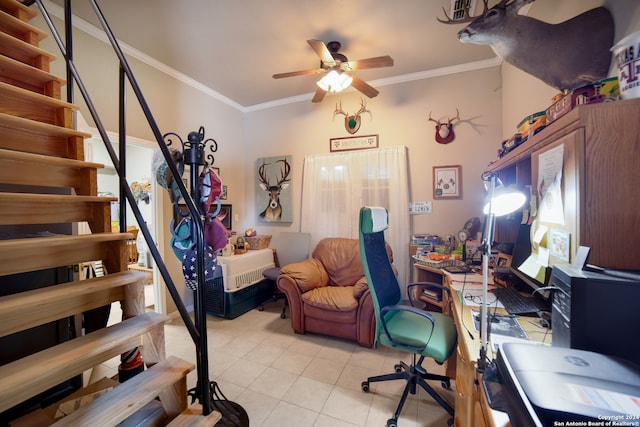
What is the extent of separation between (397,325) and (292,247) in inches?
84.4

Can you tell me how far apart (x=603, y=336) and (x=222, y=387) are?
2.22 meters

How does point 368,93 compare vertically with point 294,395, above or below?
above

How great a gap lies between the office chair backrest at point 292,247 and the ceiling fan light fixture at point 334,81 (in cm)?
195

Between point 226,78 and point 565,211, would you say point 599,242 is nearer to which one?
point 565,211

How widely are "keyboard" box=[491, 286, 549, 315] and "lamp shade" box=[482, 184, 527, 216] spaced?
0.62 meters

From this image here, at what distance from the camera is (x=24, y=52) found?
4.74 ft

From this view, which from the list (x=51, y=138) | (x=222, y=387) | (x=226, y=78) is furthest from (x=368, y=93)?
(x=222, y=387)

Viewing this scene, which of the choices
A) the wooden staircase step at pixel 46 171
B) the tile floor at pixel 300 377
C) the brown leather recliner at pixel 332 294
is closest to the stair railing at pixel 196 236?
the wooden staircase step at pixel 46 171

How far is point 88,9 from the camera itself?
2.06 meters

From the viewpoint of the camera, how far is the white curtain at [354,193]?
3.14m

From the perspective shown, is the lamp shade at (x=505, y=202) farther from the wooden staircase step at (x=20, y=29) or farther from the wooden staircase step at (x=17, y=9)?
the wooden staircase step at (x=17, y=9)

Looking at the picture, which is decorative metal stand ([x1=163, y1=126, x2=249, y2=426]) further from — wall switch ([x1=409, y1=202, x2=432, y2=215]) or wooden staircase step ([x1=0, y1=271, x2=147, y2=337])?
wall switch ([x1=409, y1=202, x2=432, y2=215])

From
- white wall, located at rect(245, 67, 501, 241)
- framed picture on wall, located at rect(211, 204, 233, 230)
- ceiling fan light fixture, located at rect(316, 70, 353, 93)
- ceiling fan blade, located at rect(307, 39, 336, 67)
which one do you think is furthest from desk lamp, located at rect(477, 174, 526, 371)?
framed picture on wall, located at rect(211, 204, 233, 230)

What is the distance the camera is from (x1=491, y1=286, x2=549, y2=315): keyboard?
4.08 feet
